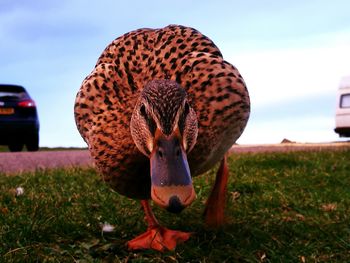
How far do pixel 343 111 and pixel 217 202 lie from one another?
12.4 meters

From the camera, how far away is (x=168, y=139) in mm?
2600

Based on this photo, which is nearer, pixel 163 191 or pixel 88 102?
pixel 163 191

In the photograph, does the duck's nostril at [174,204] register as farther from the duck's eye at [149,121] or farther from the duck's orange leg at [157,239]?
the duck's orange leg at [157,239]

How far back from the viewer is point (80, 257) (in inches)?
145

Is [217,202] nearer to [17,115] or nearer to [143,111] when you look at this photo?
[143,111]

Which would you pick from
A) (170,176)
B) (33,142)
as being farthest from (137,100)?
(33,142)

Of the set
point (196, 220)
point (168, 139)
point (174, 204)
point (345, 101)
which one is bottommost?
point (196, 220)

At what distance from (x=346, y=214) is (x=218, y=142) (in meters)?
2.11

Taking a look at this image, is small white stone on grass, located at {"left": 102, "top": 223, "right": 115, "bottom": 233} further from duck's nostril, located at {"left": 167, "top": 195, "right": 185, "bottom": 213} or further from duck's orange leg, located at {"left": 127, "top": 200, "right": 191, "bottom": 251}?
duck's nostril, located at {"left": 167, "top": 195, "right": 185, "bottom": 213}

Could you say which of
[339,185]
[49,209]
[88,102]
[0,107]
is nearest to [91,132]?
[88,102]

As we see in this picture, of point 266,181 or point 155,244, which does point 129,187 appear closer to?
point 155,244

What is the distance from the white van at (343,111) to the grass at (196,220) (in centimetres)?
903

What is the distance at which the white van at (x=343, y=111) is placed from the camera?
628 inches

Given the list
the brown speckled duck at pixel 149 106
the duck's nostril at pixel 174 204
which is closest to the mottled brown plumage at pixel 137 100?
the brown speckled duck at pixel 149 106
